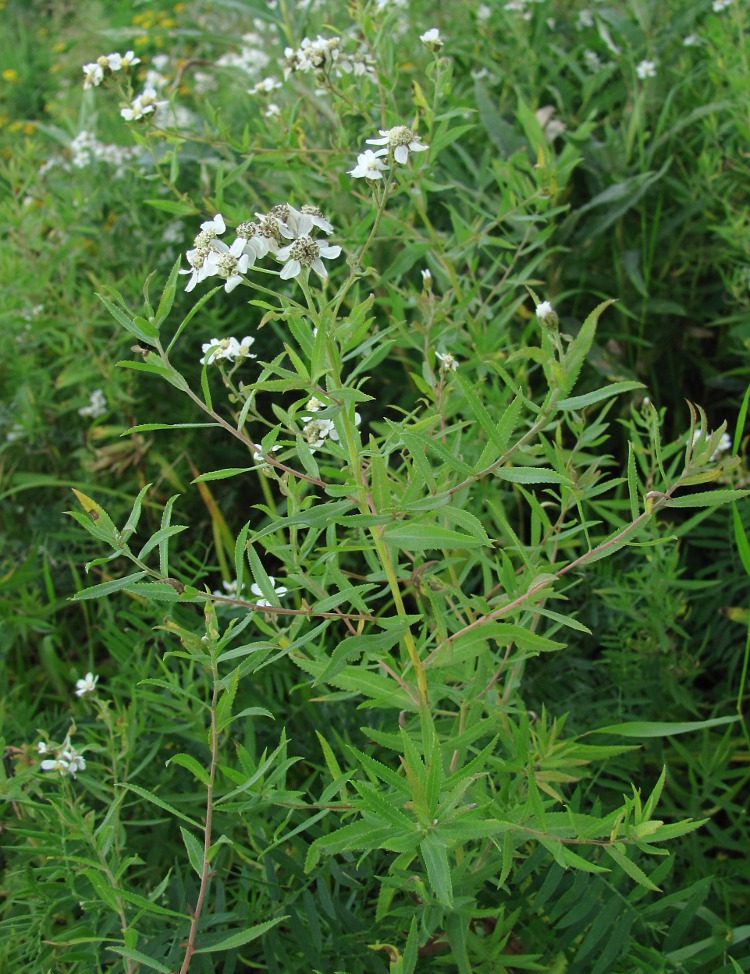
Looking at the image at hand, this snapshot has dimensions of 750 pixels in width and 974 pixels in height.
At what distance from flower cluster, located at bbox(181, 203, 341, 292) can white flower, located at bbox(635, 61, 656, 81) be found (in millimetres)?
1658

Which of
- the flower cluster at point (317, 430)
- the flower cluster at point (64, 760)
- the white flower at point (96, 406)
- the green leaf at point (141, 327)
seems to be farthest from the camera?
the white flower at point (96, 406)

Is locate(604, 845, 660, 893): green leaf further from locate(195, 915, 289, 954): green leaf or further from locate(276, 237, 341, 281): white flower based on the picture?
locate(276, 237, 341, 281): white flower

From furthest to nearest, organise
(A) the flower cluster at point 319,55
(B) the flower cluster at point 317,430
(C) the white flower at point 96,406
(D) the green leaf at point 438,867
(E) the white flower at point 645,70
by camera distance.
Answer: (E) the white flower at point 645,70 < (C) the white flower at point 96,406 < (A) the flower cluster at point 319,55 < (B) the flower cluster at point 317,430 < (D) the green leaf at point 438,867

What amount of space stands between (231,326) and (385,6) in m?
0.83

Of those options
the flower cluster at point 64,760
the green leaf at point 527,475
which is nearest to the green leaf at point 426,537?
the green leaf at point 527,475

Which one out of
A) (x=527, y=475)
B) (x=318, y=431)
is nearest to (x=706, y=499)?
(x=527, y=475)

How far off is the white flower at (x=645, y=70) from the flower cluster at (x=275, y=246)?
1.66 m

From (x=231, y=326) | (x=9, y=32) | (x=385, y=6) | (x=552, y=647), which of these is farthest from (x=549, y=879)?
(x=9, y=32)

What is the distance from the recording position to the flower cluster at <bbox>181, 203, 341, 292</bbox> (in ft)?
2.92

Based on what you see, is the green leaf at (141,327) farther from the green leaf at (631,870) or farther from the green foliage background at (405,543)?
the green leaf at (631,870)

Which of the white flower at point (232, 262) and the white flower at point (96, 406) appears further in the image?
the white flower at point (96, 406)

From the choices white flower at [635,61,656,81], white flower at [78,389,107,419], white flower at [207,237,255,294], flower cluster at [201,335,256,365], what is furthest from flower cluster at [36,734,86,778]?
white flower at [635,61,656,81]

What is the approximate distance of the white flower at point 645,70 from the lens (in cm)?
228

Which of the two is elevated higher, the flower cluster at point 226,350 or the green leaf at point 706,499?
the flower cluster at point 226,350
